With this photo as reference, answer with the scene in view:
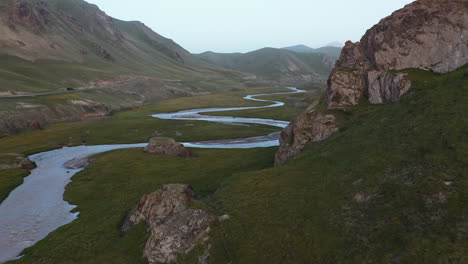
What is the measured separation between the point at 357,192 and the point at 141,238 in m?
24.0

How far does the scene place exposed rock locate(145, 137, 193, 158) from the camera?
8312cm

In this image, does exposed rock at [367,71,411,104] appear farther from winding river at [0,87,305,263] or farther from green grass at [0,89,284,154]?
green grass at [0,89,284,154]

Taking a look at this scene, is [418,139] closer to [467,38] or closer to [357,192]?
[357,192]

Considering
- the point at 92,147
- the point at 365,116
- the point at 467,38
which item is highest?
the point at 467,38

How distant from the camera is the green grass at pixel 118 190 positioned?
36078 mm

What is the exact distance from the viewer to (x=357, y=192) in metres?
32.8

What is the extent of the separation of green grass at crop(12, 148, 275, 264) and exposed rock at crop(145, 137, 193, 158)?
2.58 meters

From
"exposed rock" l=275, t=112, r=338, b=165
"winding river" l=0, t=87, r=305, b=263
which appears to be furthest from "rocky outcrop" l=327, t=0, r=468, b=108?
"winding river" l=0, t=87, r=305, b=263

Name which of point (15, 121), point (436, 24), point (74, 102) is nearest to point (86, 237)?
point (436, 24)

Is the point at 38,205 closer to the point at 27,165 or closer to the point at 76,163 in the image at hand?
the point at 27,165

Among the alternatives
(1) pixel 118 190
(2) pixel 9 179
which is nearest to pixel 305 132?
A: (1) pixel 118 190

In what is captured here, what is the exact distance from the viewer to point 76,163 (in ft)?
272

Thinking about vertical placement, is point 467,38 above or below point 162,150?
above

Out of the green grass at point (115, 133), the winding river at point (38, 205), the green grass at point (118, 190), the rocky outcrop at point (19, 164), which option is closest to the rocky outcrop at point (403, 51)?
the green grass at point (118, 190)
